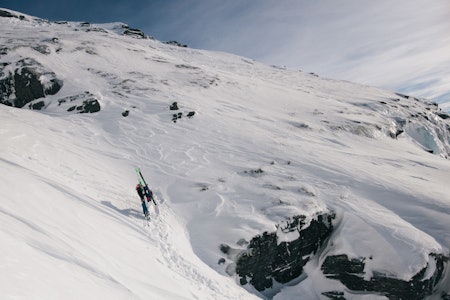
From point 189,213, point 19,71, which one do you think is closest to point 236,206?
point 189,213

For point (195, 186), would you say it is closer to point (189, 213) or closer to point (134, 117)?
point (189, 213)

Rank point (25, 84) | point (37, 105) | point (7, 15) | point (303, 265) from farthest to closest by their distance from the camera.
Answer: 1. point (7, 15)
2. point (25, 84)
3. point (37, 105)
4. point (303, 265)

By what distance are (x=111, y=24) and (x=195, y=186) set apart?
266 feet

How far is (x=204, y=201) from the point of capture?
54.3ft

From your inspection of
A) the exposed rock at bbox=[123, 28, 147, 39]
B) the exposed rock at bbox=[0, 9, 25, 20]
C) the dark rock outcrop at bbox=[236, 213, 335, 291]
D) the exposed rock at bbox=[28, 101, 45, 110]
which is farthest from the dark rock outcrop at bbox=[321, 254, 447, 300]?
the exposed rock at bbox=[0, 9, 25, 20]

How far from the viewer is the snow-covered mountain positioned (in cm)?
878

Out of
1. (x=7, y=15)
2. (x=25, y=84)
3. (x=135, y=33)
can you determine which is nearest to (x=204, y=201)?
(x=25, y=84)

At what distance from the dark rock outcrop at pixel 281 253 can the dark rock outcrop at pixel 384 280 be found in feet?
4.27

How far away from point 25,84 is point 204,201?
82.3ft

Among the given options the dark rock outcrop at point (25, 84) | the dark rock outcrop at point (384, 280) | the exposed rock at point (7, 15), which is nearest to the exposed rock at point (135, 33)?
the exposed rock at point (7, 15)

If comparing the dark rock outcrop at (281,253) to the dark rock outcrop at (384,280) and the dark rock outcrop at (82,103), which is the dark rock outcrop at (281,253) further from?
the dark rock outcrop at (82,103)

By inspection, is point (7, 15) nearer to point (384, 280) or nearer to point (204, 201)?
point (204, 201)

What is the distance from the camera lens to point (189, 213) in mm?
15766

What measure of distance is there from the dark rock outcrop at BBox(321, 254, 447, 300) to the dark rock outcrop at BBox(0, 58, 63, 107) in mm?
30136
